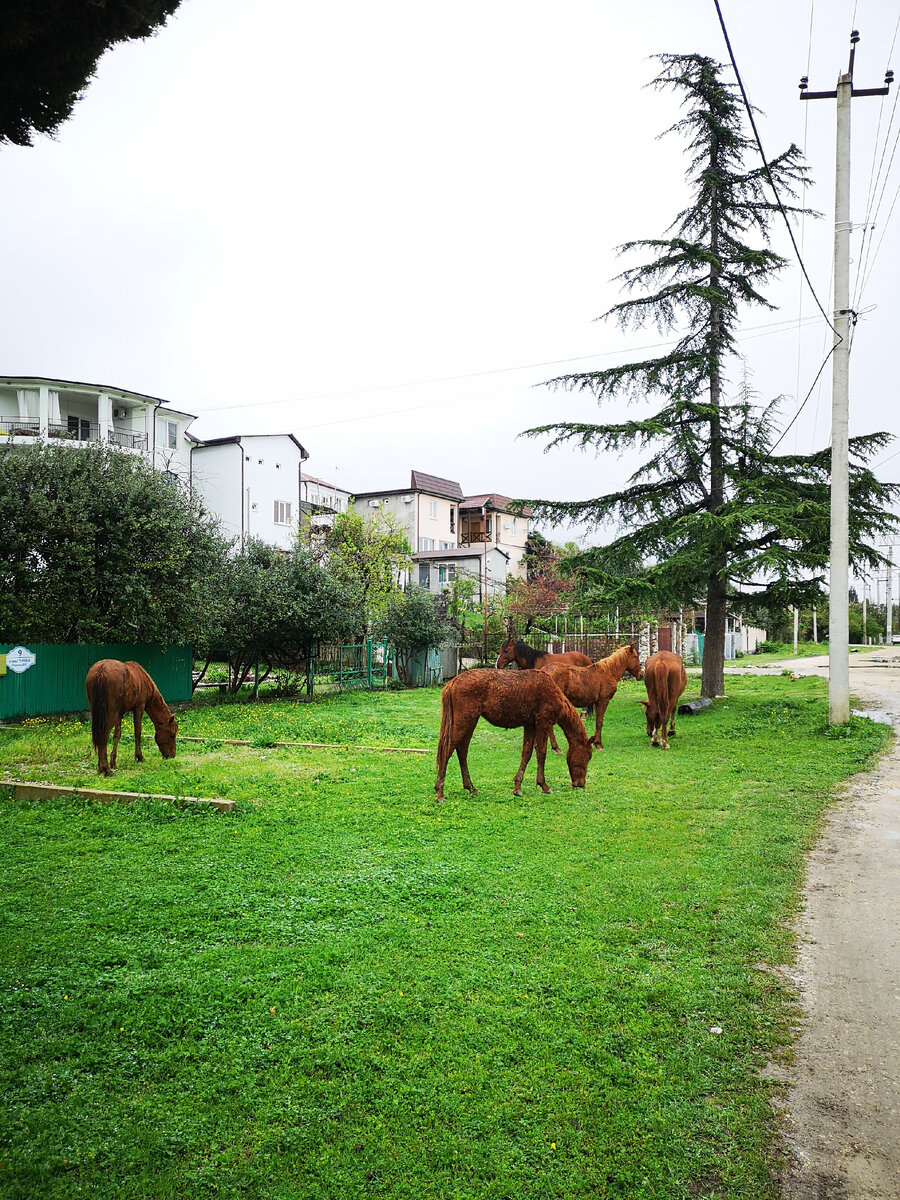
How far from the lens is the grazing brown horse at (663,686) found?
45.2 feet

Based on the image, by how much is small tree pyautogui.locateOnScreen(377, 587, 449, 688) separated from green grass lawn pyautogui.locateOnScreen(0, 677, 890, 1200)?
863 inches

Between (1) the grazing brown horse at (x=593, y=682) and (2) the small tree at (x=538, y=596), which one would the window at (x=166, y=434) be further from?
(1) the grazing brown horse at (x=593, y=682)

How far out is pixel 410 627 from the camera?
31.2 metres

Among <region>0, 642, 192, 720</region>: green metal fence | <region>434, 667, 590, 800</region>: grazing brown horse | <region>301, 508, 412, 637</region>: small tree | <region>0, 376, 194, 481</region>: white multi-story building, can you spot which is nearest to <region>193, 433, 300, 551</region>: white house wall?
<region>0, 376, 194, 481</region>: white multi-story building

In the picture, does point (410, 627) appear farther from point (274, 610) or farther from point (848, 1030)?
point (848, 1030)

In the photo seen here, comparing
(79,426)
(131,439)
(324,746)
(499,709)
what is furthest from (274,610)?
(79,426)

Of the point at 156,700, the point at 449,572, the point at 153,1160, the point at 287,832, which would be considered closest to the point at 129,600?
the point at 156,700

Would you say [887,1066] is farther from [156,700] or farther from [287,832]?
[156,700]

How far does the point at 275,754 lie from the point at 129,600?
7728 mm

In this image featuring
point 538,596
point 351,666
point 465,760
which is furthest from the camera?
point 538,596

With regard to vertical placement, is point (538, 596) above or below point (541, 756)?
above

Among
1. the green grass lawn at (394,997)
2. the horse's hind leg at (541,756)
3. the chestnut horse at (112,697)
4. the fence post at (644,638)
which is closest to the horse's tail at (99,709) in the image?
the chestnut horse at (112,697)

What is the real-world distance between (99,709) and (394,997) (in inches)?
313

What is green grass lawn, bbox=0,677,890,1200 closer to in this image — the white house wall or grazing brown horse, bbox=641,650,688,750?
grazing brown horse, bbox=641,650,688,750
